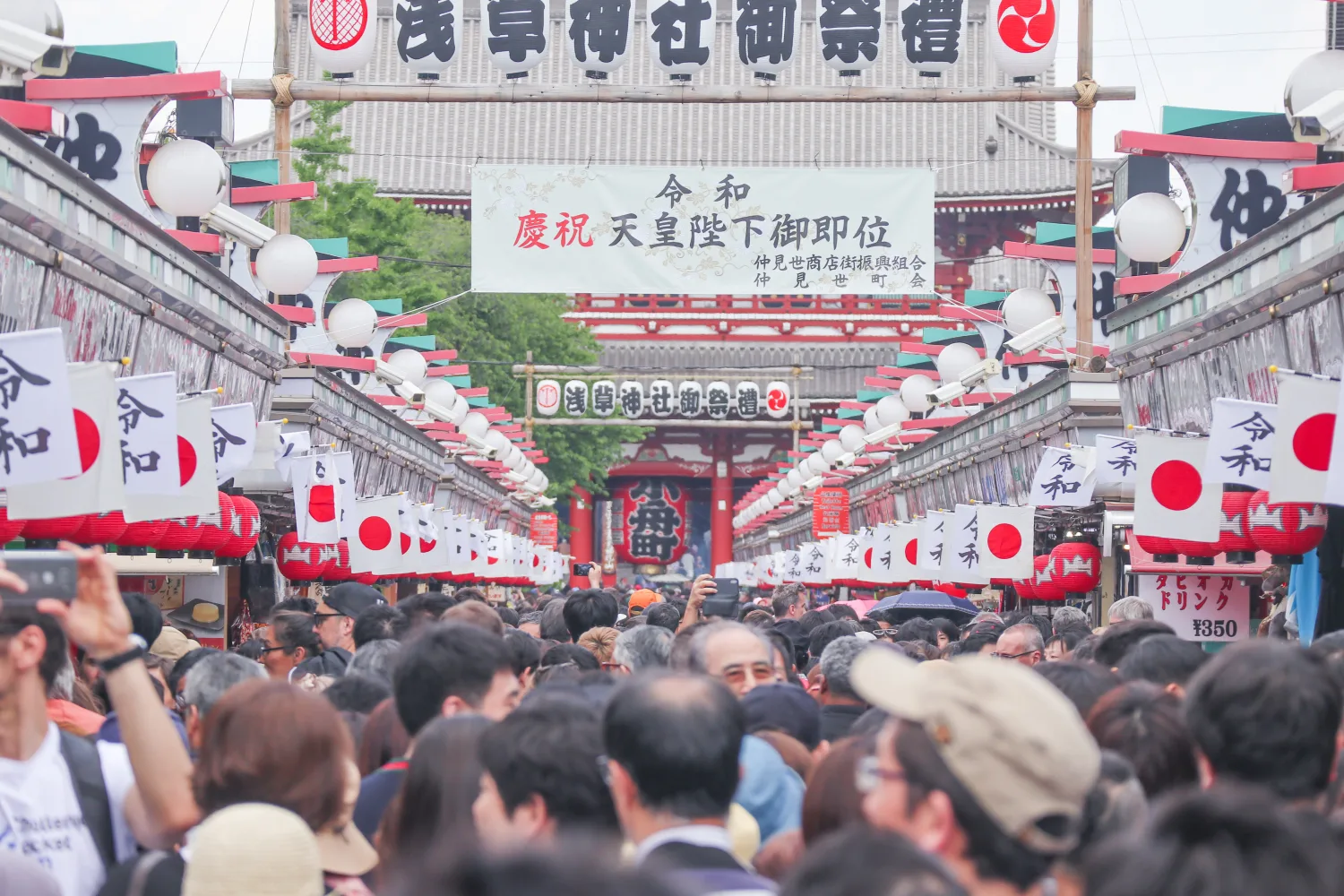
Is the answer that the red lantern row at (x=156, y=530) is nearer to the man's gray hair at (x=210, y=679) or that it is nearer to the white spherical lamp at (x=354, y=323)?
the man's gray hair at (x=210, y=679)

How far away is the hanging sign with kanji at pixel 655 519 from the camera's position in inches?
2414

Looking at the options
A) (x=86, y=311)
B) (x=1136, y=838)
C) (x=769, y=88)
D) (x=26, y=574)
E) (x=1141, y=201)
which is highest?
(x=769, y=88)

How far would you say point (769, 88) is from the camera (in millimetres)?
17609

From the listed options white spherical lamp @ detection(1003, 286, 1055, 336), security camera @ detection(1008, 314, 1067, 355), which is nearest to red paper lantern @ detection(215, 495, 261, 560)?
security camera @ detection(1008, 314, 1067, 355)

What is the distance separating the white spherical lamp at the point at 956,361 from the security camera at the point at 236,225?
27.6 ft

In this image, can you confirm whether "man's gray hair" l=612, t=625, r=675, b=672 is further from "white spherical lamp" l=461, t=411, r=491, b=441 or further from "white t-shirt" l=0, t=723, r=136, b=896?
"white spherical lamp" l=461, t=411, r=491, b=441

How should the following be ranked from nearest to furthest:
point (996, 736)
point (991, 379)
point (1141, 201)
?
1. point (996, 736)
2. point (1141, 201)
3. point (991, 379)

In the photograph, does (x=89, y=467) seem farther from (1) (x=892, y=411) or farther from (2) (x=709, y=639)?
(1) (x=892, y=411)

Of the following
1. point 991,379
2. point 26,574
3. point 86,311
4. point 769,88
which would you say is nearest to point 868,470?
point 991,379

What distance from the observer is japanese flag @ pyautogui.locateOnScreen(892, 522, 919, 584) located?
21312 mm

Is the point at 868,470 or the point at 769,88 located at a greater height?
the point at 769,88

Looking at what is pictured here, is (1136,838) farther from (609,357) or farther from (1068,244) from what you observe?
(609,357)

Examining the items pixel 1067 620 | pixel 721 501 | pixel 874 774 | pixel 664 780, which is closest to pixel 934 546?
pixel 1067 620

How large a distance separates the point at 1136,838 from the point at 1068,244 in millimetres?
18020
